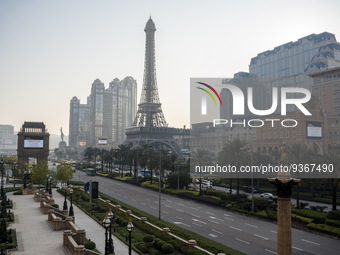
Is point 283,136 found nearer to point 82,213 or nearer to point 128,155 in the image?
point 128,155

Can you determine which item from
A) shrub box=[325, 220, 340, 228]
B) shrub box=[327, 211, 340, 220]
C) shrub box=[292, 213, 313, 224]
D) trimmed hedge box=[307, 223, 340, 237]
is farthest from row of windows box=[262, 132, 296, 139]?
shrub box=[325, 220, 340, 228]

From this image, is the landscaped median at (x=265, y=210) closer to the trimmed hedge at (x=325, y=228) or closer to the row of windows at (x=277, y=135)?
the trimmed hedge at (x=325, y=228)

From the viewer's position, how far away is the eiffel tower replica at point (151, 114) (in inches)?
6471

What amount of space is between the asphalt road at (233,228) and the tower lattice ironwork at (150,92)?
4668 inches

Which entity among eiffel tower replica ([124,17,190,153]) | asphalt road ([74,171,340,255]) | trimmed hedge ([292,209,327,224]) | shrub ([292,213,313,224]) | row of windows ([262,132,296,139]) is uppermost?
eiffel tower replica ([124,17,190,153])

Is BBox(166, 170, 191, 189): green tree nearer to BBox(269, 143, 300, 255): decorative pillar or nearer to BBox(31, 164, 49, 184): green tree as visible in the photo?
BBox(31, 164, 49, 184): green tree

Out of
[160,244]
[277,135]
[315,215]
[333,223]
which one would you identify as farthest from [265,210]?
[277,135]

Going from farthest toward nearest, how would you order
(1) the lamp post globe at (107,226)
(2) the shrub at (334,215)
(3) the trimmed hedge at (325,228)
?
(2) the shrub at (334,215), (3) the trimmed hedge at (325,228), (1) the lamp post globe at (107,226)

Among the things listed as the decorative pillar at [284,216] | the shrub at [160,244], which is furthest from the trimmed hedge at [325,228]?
the decorative pillar at [284,216]

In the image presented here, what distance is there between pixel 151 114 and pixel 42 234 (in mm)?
143096

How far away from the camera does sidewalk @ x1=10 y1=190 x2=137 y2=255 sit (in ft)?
95.2

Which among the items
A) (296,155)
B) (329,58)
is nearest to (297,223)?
(296,155)

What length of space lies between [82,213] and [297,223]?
2771 centimetres

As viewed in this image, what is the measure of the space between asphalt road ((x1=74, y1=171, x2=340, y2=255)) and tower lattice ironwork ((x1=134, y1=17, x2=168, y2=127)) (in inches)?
4668
